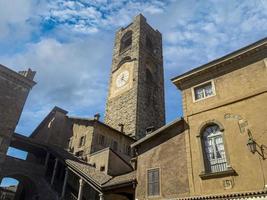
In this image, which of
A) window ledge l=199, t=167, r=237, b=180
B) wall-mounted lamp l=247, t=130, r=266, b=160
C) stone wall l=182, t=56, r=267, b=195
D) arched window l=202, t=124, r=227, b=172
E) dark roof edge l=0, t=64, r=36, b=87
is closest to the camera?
wall-mounted lamp l=247, t=130, r=266, b=160

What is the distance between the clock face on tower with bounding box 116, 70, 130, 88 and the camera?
37.1 metres

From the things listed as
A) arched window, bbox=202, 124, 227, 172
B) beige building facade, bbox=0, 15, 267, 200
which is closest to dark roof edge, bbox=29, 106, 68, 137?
beige building facade, bbox=0, 15, 267, 200

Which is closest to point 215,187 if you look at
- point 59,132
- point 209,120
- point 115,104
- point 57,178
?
point 209,120

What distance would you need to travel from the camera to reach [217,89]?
43.5ft

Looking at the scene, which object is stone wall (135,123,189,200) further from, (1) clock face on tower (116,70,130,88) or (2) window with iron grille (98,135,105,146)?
(1) clock face on tower (116,70,130,88)

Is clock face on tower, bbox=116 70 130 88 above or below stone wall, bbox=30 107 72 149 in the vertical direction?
above

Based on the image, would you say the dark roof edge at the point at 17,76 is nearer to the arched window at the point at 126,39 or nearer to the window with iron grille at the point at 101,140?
the window with iron grille at the point at 101,140

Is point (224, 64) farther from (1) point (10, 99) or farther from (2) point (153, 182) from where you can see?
(1) point (10, 99)

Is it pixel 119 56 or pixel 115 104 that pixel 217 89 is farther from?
pixel 119 56

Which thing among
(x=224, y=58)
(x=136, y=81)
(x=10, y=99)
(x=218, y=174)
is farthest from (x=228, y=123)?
(x=136, y=81)

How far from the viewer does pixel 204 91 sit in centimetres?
1392

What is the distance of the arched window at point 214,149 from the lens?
457 inches

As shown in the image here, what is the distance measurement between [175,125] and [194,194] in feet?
12.7

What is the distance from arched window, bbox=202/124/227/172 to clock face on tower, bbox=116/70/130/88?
81.9 feet
